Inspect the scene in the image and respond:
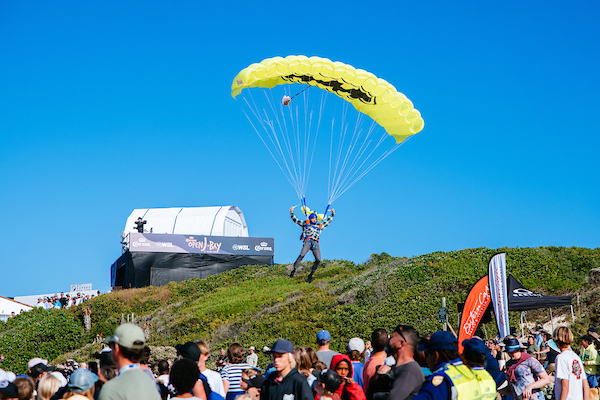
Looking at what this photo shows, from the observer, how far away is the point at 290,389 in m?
4.42

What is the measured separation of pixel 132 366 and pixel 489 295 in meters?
7.97

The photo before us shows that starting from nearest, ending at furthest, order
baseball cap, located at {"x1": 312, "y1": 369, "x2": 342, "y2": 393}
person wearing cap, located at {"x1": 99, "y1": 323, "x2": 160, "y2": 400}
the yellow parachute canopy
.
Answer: person wearing cap, located at {"x1": 99, "y1": 323, "x2": 160, "y2": 400} < baseball cap, located at {"x1": 312, "y1": 369, "x2": 342, "y2": 393} < the yellow parachute canopy

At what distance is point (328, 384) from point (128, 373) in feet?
5.12

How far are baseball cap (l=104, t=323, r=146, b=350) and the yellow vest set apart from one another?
1.85 metres

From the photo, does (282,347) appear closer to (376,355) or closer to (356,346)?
(376,355)

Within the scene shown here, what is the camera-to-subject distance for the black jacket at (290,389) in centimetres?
438

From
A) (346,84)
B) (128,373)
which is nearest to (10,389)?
(128,373)

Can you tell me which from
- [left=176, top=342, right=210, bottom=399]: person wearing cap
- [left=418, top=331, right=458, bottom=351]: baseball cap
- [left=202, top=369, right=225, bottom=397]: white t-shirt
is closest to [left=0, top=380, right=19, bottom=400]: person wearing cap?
[left=176, top=342, right=210, bottom=399]: person wearing cap

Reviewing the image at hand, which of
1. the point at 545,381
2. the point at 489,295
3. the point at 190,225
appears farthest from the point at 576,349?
the point at 190,225

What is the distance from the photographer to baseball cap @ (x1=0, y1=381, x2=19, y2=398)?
13.8 feet

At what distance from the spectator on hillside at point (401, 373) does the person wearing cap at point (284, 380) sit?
530 mm

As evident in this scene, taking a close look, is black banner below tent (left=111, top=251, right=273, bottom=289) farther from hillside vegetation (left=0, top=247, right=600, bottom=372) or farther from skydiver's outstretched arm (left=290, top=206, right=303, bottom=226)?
skydiver's outstretched arm (left=290, top=206, right=303, bottom=226)

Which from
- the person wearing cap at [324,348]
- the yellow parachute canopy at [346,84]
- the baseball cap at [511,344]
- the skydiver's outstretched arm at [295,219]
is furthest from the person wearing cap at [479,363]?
the skydiver's outstretched arm at [295,219]

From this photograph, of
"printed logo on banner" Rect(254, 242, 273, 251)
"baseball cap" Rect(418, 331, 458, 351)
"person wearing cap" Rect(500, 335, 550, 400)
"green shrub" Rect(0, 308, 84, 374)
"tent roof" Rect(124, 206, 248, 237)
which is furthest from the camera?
"tent roof" Rect(124, 206, 248, 237)
